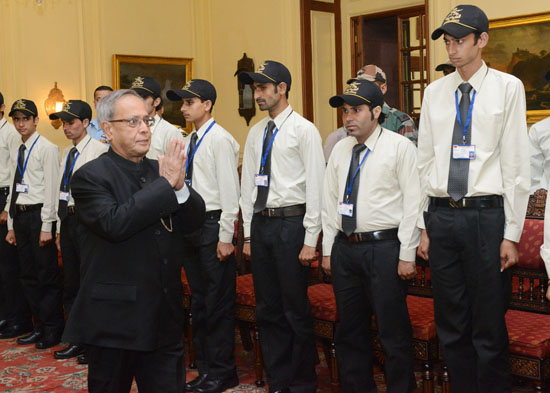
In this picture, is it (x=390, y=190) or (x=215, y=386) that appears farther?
(x=215, y=386)

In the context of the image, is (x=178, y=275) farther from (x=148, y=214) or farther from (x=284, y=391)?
(x=284, y=391)

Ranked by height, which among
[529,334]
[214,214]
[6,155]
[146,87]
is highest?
[146,87]

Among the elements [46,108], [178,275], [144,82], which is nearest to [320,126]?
[46,108]

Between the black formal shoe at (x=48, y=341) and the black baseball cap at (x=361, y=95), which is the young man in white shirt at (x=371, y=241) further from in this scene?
the black formal shoe at (x=48, y=341)

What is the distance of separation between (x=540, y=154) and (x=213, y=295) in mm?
2185

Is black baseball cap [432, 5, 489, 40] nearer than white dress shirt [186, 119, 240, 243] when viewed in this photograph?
Yes

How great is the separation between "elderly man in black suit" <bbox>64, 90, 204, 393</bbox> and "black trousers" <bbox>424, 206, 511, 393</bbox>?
45.4 inches

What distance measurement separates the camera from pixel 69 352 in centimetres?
524

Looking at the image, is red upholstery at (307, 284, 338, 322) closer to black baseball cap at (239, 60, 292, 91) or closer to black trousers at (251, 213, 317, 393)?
black trousers at (251, 213, 317, 393)

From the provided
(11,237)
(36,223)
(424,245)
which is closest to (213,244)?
(424,245)

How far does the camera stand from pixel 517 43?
6492mm

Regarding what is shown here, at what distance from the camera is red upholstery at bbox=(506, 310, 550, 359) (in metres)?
3.23

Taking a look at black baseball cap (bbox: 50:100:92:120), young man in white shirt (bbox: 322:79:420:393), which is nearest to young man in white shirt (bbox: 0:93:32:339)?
black baseball cap (bbox: 50:100:92:120)

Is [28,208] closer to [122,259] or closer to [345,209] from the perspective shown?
[345,209]
